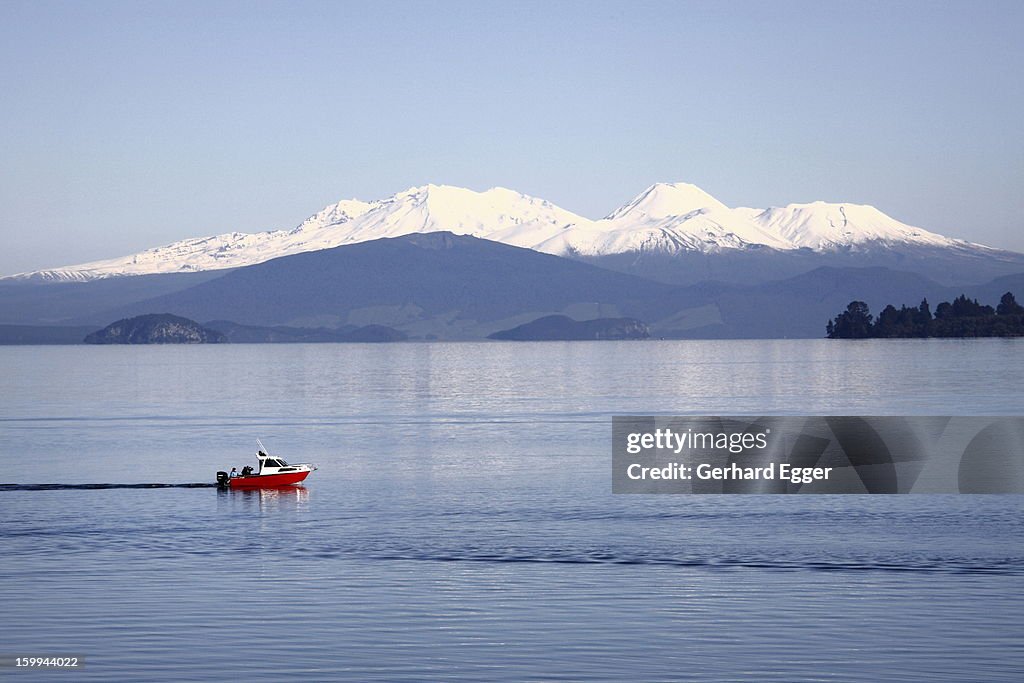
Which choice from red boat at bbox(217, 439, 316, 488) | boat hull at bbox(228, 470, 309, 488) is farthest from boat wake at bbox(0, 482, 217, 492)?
boat hull at bbox(228, 470, 309, 488)

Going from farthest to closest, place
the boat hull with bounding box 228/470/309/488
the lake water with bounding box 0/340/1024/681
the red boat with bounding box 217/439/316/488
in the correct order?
the boat hull with bounding box 228/470/309/488 < the red boat with bounding box 217/439/316/488 < the lake water with bounding box 0/340/1024/681

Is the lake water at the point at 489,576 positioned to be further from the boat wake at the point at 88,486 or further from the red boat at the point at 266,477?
the red boat at the point at 266,477

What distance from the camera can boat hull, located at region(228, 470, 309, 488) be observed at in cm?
6450

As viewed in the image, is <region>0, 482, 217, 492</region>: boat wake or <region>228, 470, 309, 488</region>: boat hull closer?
<region>228, 470, 309, 488</region>: boat hull

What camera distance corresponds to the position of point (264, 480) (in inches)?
2552

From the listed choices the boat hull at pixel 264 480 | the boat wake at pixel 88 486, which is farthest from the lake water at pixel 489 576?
the boat hull at pixel 264 480

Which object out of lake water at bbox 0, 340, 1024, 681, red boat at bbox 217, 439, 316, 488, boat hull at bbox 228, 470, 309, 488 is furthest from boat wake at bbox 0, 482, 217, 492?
boat hull at bbox 228, 470, 309, 488

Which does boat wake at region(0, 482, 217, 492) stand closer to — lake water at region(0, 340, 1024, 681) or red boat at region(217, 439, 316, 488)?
lake water at region(0, 340, 1024, 681)

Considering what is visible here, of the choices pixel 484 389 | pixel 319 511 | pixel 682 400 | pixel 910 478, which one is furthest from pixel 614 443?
pixel 484 389

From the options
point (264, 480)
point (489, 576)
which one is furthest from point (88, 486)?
point (489, 576)

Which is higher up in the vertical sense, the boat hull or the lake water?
the boat hull

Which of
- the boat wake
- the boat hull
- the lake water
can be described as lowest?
the lake water

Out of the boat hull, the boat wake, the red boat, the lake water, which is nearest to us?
the lake water

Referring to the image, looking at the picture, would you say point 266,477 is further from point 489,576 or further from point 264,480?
point 489,576
